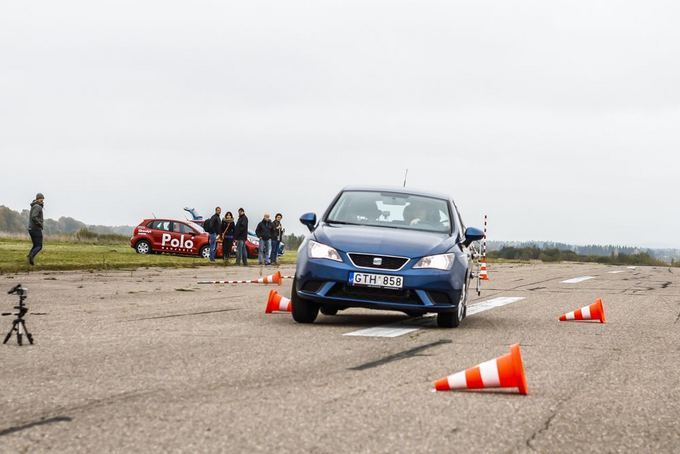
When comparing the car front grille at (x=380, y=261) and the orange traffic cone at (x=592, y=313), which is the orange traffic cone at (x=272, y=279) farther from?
the car front grille at (x=380, y=261)

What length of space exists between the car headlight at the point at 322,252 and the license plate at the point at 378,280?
30 cm

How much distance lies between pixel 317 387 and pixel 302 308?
431cm

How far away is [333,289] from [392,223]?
5.28ft

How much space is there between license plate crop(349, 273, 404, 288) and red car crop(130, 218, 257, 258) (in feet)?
86.7

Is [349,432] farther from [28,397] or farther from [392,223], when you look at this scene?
[392,223]

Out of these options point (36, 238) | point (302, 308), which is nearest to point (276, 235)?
point (36, 238)

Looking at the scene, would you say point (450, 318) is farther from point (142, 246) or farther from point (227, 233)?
point (142, 246)

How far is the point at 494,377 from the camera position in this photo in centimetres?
570

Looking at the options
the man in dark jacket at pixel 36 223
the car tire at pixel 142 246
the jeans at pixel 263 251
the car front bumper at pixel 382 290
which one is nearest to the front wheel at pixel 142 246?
the car tire at pixel 142 246

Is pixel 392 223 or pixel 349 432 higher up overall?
pixel 392 223

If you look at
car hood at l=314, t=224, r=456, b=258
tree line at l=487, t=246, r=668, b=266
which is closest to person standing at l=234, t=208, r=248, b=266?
car hood at l=314, t=224, r=456, b=258

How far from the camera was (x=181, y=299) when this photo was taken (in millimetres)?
13633

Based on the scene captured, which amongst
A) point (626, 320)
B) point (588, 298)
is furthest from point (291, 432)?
point (588, 298)

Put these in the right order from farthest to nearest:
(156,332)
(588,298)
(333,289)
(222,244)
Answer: (222,244)
(588,298)
(333,289)
(156,332)
